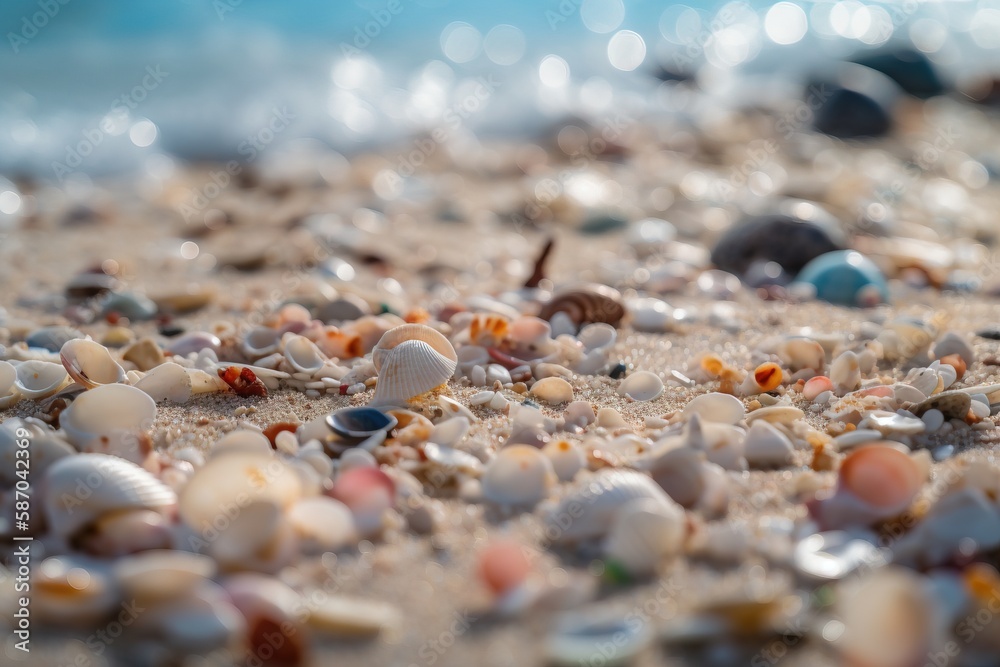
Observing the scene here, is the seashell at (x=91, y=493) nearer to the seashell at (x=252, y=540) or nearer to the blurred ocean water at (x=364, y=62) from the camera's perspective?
the seashell at (x=252, y=540)

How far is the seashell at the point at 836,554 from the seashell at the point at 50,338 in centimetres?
230

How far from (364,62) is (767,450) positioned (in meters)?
8.70

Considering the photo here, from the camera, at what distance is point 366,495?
156 cm

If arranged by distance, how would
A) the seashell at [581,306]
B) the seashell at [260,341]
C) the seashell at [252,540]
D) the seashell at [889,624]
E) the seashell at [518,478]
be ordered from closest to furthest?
the seashell at [889,624] < the seashell at [252,540] < the seashell at [518,478] < the seashell at [260,341] < the seashell at [581,306]

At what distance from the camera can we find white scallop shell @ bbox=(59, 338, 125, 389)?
218cm

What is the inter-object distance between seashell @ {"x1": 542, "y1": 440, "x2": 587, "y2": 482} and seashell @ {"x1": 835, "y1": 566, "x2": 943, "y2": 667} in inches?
25.4

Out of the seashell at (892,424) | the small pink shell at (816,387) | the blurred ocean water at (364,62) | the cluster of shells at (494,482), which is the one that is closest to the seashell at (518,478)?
the cluster of shells at (494,482)

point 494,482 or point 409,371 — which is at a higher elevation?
point 409,371

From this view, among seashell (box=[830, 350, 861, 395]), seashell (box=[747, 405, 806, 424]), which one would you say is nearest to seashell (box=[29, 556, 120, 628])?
seashell (box=[747, 405, 806, 424])

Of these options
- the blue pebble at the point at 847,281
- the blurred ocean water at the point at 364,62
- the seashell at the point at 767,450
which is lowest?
the seashell at the point at 767,450

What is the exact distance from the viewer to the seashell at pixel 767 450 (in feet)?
6.00

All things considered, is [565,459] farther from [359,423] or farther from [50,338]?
[50,338]

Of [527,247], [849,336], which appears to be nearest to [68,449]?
[849,336]

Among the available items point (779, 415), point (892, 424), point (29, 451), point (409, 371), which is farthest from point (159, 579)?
point (892, 424)
